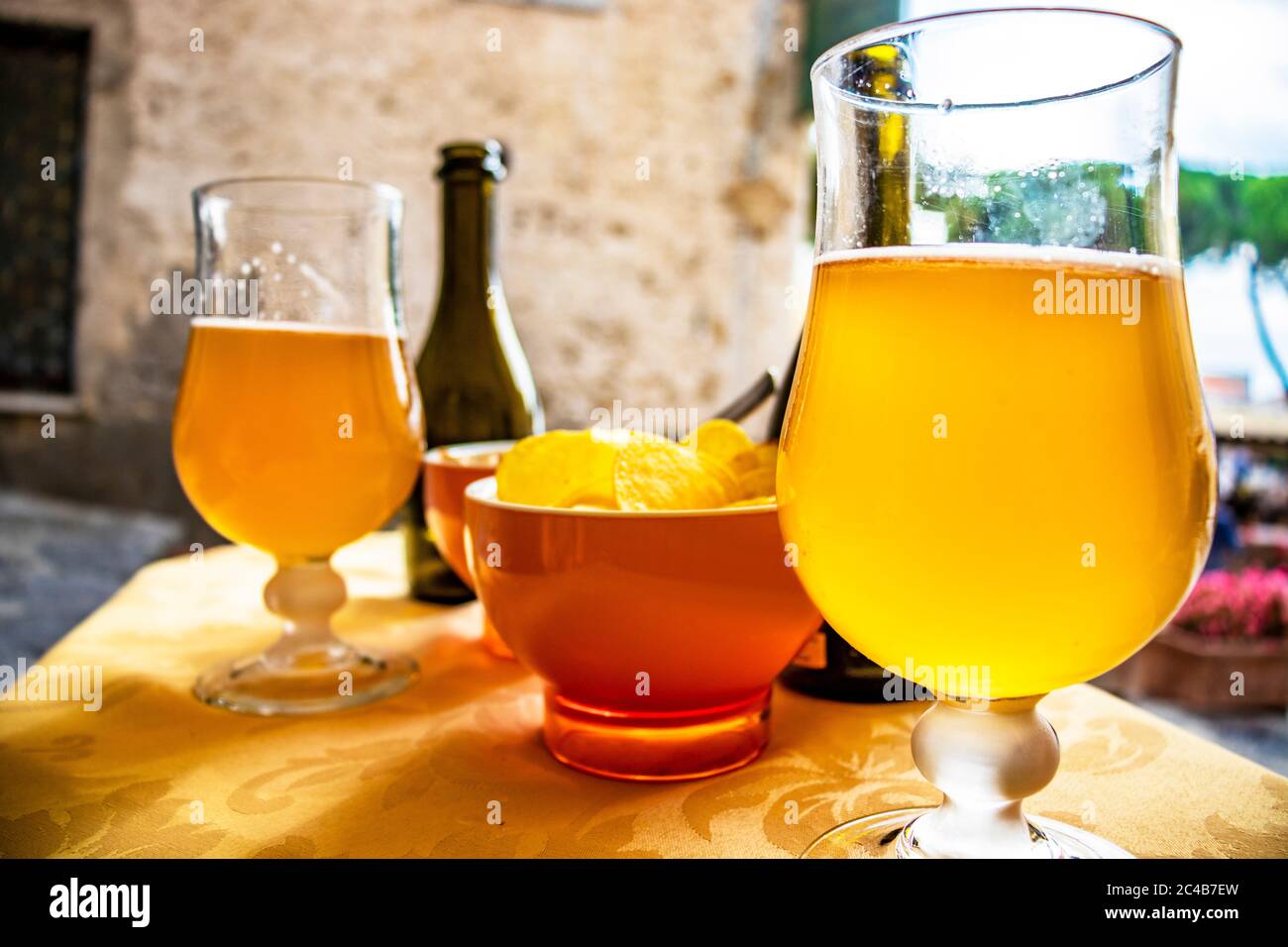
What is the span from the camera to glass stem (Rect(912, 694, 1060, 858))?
45 centimetres

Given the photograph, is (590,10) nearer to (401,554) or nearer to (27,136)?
(27,136)

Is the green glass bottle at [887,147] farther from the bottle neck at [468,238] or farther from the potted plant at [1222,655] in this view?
the potted plant at [1222,655]

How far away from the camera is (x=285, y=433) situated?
0.76m

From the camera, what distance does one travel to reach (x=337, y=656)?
814mm

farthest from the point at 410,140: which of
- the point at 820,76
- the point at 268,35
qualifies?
the point at 820,76

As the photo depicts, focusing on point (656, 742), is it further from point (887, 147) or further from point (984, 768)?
point (887, 147)

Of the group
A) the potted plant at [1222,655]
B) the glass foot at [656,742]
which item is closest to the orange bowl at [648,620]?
the glass foot at [656,742]

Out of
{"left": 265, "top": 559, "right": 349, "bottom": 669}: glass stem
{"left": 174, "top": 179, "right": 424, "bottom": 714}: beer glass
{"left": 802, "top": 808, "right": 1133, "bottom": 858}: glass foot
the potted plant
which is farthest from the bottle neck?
the potted plant

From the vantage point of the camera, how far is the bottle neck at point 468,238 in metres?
1.09

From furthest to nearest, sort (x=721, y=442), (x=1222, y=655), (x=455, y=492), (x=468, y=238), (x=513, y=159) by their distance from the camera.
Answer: (x=513, y=159), (x=1222, y=655), (x=468, y=238), (x=455, y=492), (x=721, y=442)

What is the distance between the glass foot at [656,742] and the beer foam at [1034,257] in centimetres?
32

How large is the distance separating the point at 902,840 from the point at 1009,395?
0.24 meters

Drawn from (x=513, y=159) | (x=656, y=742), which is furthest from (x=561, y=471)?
(x=513, y=159)
